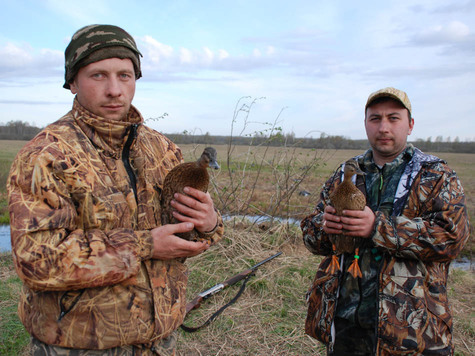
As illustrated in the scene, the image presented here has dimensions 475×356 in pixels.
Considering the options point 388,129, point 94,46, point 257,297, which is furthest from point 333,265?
point 257,297

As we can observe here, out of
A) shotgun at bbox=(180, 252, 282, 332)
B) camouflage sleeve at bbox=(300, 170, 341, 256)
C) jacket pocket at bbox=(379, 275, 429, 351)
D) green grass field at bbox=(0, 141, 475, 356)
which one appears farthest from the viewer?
shotgun at bbox=(180, 252, 282, 332)

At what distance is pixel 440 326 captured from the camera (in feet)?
8.41

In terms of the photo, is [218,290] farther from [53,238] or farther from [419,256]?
[53,238]

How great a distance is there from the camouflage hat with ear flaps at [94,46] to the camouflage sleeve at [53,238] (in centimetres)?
49

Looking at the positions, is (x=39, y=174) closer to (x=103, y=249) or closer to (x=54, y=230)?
(x=54, y=230)

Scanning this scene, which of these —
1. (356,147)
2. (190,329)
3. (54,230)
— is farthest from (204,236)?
(356,147)

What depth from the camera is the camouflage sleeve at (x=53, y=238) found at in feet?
5.49

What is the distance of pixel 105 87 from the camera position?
6.73ft

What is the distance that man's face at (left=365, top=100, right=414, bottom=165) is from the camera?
116 inches

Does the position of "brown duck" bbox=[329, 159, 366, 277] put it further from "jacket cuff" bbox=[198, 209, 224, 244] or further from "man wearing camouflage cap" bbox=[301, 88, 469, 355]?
"jacket cuff" bbox=[198, 209, 224, 244]

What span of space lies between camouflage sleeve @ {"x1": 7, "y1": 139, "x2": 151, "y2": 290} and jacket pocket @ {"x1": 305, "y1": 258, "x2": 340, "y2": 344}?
65.5 inches

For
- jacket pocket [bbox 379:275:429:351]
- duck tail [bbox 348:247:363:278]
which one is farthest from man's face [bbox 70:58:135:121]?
jacket pocket [bbox 379:275:429:351]

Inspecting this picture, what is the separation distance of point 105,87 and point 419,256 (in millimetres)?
2342

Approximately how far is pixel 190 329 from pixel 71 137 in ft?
12.0
